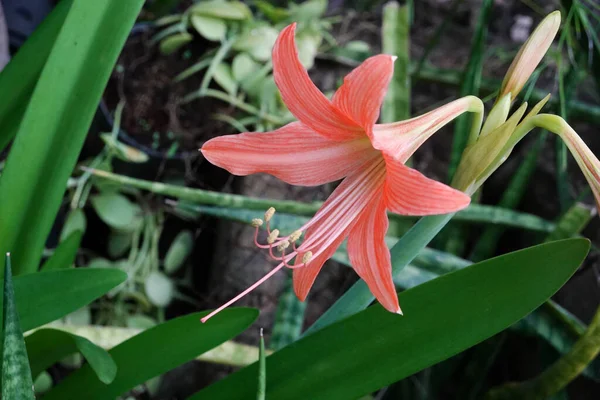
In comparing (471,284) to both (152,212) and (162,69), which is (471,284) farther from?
(162,69)

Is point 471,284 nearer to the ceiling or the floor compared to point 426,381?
nearer to the ceiling

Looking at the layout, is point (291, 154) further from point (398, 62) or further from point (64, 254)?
point (398, 62)

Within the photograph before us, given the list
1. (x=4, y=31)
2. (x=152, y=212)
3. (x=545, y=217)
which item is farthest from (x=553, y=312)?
(x=4, y=31)

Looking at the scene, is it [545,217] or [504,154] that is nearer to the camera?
[504,154]

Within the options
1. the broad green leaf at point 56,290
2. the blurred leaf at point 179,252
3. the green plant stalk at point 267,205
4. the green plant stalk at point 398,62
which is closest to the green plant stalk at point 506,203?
the green plant stalk at point 267,205

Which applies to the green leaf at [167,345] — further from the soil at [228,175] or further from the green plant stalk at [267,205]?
the soil at [228,175]

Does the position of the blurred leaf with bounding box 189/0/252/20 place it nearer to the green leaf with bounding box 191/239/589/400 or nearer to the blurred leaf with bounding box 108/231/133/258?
the blurred leaf with bounding box 108/231/133/258

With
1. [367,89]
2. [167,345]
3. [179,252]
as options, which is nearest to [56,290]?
[167,345]
